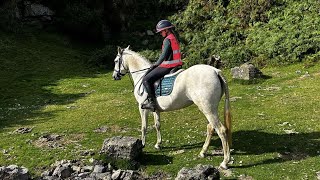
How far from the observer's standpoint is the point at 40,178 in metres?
14.8

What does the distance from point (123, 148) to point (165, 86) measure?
294 centimetres

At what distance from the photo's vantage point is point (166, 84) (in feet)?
51.4

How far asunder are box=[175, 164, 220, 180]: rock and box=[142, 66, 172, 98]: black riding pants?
13.3ft

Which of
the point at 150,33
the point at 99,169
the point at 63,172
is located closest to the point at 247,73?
the point at 99,169

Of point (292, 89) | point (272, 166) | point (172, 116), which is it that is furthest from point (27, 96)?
point (272, 166)

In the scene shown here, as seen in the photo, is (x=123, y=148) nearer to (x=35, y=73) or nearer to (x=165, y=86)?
(x=165, y=86)

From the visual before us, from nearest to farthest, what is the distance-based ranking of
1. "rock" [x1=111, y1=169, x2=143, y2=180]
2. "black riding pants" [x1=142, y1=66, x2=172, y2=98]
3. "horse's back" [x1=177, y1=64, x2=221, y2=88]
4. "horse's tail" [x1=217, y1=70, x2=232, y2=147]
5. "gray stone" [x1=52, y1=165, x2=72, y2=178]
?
"rock" [x1=111, y1=169, x2=143, y2=180] < "horse's back" [x1=177, y1=64, x2=221, y2=88] < "horse's tail" [x1=217, y1=70, x2=232, y2=147] < "gray stone" [x1=52, y1=165, x2=72, y2=178] < "black riding pants" [x1=142, y1=66, x2=172, y2=98]

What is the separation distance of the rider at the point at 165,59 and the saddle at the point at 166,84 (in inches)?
5.8

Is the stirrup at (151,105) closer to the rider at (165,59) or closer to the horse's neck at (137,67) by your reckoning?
the rider at (165,59)

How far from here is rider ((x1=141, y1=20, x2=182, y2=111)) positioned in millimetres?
15547

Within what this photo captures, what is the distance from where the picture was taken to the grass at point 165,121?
Result: 50.4ft

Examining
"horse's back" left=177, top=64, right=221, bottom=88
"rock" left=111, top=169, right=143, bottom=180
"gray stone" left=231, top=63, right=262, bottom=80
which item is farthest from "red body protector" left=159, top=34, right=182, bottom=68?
"gray stone" left=231, top=63, right=262, bottom=80

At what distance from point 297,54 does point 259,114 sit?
15730 mm

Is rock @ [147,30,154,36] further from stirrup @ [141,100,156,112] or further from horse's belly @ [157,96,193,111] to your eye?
horse's belly @ [157,96,193,111]
